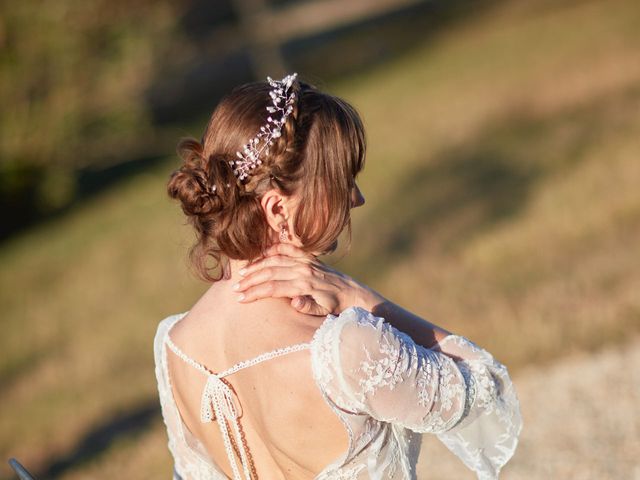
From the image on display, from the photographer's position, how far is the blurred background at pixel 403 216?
6680 millimetres

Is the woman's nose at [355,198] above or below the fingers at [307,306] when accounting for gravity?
above

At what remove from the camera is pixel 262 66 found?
91.9 ft

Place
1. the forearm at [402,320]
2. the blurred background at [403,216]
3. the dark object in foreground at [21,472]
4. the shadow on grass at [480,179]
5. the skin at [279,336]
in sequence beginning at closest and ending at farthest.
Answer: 1. the skin at [279,336]
2. the dark object in foreground at [21,472]
3. the forearm at [402,320]
4. the blurred background at [403,216]
5. the shadow on grass at [480,179]

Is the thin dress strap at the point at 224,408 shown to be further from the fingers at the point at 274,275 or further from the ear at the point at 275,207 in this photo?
the ear at the point at 275,207

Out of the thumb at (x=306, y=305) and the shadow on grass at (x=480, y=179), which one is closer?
the thumb at (x=306, y=305)

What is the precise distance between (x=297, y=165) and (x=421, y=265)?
7746mm

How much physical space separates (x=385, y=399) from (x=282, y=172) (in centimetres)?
55

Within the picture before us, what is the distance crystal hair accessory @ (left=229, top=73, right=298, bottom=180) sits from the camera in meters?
2.15

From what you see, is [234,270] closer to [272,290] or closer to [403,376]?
[272,290]

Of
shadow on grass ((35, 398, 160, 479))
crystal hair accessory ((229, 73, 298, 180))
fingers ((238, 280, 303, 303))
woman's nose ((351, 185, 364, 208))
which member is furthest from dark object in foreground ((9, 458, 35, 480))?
shadow on grass ((35, 398, 160, 479))

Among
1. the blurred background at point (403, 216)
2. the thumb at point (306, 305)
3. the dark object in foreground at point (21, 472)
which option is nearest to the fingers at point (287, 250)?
the thumb at point (306, 305)

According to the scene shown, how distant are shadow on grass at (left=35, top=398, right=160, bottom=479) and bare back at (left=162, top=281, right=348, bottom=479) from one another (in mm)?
5166

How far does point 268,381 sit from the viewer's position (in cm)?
215

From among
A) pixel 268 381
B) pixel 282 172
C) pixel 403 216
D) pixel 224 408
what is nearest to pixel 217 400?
pixel 224 408
